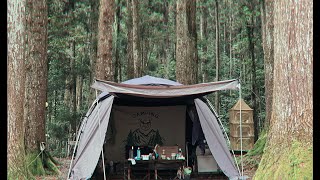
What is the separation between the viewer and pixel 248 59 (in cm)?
1961

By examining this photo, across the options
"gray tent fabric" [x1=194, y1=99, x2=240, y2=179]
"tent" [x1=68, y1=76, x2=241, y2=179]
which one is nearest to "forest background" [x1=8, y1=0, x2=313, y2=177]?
"tent" [x1=68, y1=76, x2=241, y2=179]

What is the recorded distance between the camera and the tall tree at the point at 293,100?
4.87 meters

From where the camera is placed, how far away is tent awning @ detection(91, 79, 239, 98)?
651 centimetres

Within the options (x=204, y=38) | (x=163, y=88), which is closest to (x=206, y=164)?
(x=163, y=88)

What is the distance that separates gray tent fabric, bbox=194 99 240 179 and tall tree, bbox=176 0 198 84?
2.28 metres

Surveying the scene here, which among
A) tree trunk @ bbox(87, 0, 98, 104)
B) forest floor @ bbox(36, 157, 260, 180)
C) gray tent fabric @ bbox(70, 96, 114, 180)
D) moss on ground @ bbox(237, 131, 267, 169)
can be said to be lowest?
forest floor @ bbox(36, 157, 260, 180)

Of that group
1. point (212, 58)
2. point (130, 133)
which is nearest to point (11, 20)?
point (130, 133)

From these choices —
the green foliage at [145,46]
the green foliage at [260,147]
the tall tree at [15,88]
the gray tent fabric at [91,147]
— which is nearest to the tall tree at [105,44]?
the gray tent fabric at [91,147]

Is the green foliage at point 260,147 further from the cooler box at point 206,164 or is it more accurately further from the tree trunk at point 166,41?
the tree trunk at point 166,41

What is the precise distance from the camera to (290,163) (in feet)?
16.0

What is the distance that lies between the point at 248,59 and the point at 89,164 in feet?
46.0

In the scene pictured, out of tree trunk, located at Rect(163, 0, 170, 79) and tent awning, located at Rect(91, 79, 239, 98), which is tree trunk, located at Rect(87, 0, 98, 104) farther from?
tent awning, located at Rect(91, 79, 239, 98)

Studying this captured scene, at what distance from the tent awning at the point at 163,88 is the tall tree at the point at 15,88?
4.16 feet

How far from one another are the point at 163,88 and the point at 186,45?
3446mm
